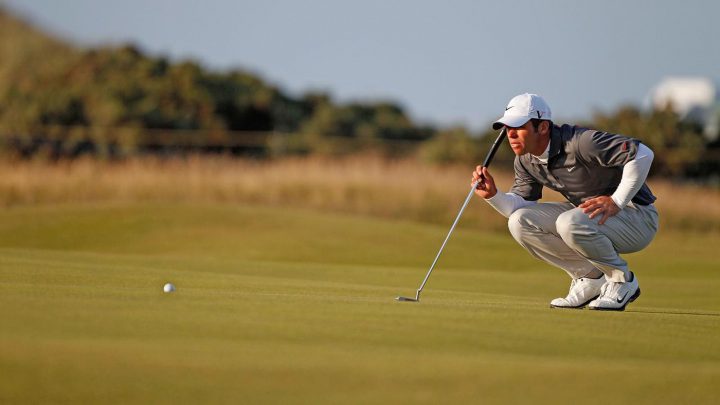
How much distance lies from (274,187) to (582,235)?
1624 centimetres

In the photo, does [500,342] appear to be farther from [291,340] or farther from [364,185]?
[364,185]

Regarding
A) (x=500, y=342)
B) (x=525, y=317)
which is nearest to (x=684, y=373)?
(x=500, y=342)

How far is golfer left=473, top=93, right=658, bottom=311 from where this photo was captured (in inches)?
275

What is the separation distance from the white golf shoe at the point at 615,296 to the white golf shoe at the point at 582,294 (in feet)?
0.45

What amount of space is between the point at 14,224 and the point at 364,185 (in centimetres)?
690

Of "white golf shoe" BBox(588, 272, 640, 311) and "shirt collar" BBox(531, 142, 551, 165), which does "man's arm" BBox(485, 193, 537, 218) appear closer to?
"shirt collar" BBox(531, 142, 551, 165)

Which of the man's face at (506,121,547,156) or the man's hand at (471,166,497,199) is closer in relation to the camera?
the man's face at (506,121,547,156)

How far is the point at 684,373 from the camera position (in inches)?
194

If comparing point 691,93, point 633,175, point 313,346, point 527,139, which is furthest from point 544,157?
point 691,93

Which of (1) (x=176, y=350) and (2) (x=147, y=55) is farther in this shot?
(2) (x=147, y=55)

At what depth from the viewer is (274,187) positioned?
23.1m

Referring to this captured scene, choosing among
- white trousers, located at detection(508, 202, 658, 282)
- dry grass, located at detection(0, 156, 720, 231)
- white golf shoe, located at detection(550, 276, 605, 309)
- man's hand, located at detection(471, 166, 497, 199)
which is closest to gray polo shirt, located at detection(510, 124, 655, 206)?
white trousers, located at detection(508, 202, 658, 282)

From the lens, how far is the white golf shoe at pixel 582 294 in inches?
293

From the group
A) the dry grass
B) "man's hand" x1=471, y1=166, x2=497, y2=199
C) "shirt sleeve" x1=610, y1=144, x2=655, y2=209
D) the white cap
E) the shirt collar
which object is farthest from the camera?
the dry grass
